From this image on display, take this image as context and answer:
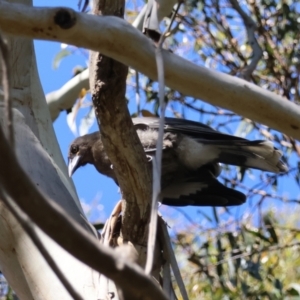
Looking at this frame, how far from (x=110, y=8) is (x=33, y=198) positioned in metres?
1.05

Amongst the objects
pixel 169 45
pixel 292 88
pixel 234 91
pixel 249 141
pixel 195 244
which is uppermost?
pixel 169 45

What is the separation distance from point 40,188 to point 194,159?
1.29 meters

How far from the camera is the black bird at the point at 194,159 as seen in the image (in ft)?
9.43

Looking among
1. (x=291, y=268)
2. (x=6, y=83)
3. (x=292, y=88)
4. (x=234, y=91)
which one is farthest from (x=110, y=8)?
(x=291, y=268)

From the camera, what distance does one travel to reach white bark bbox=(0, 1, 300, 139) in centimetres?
144

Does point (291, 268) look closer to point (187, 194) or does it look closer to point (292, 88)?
point (292, 88)

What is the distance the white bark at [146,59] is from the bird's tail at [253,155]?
100 centimetres

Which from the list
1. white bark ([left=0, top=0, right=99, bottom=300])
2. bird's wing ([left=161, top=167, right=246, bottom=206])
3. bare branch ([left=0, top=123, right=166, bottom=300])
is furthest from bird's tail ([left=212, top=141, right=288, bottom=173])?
bare branch ([left=0, top=123, right=166, bottom=300])

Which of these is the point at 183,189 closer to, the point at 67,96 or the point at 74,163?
the point at 74,163

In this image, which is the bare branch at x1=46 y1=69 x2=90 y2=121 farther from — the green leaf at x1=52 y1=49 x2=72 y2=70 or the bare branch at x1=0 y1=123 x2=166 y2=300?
the bare branch at x1=0 y1=123 x2=166 y2=300

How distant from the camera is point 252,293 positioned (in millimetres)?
3590

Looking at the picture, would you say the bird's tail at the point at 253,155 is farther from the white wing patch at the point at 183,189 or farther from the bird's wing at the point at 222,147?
the white wing patch at the point at 183,189

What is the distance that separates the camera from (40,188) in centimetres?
183

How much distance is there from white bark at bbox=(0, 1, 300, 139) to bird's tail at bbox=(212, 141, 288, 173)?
1.00 metres
